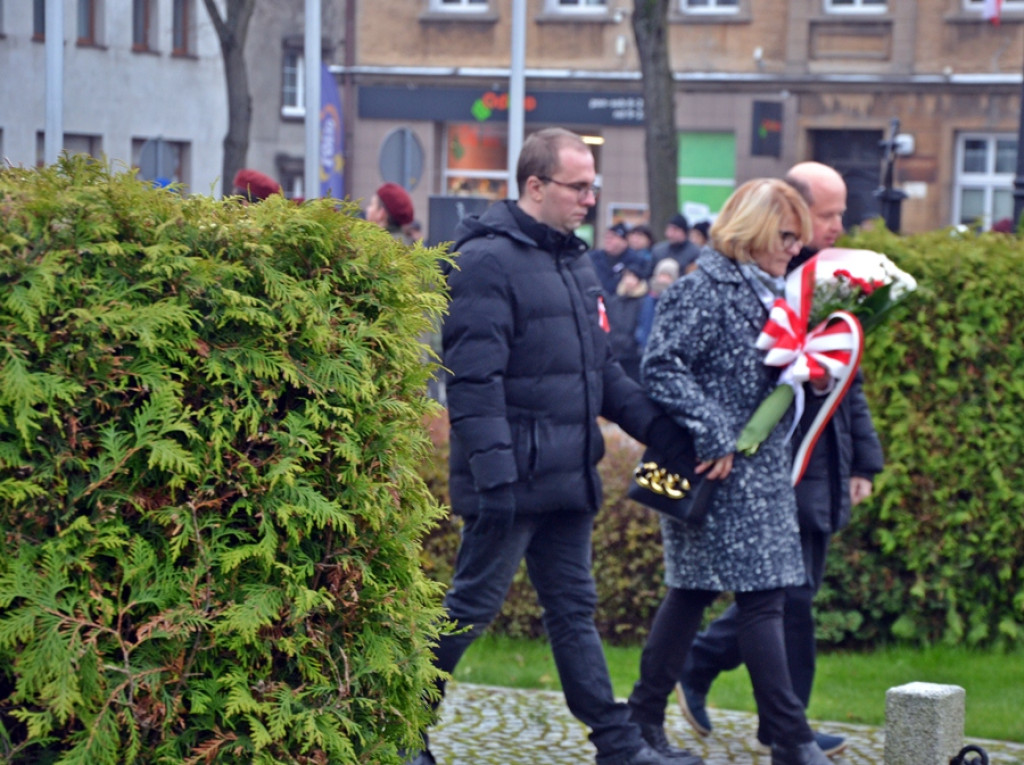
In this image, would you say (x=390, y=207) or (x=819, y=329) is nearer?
(x=819, y=329)

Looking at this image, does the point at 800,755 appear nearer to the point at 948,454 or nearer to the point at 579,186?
the point at 579,186

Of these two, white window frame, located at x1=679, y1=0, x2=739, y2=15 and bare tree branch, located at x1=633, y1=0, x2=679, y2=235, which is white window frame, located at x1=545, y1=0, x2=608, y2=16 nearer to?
white window frame, located at x1=679, y1=0, x2=739, y2=15

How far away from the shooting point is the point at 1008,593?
7051mm

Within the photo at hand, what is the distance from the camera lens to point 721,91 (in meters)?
28.8

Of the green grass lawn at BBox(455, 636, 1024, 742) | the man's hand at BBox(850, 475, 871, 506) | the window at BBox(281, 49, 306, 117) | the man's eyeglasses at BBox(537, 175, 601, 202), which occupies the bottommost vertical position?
the green grass lawn at BBox(455, 636, 1024, 742)

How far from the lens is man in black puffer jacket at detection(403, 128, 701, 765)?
15.7 ft

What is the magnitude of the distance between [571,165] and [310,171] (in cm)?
560

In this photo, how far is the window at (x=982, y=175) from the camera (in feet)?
90.4

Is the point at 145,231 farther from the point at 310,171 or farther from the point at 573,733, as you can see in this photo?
the point at 310,171

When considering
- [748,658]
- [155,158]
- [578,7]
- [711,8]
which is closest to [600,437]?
[748,658]

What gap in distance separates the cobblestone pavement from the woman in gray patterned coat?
1.62ft

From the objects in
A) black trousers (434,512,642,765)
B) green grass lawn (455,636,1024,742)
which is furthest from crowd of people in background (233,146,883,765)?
green grass lawn (455,636,1024,742)

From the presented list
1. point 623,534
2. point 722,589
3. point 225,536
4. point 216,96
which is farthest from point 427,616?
point 216,96

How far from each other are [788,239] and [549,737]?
6.50 ft
